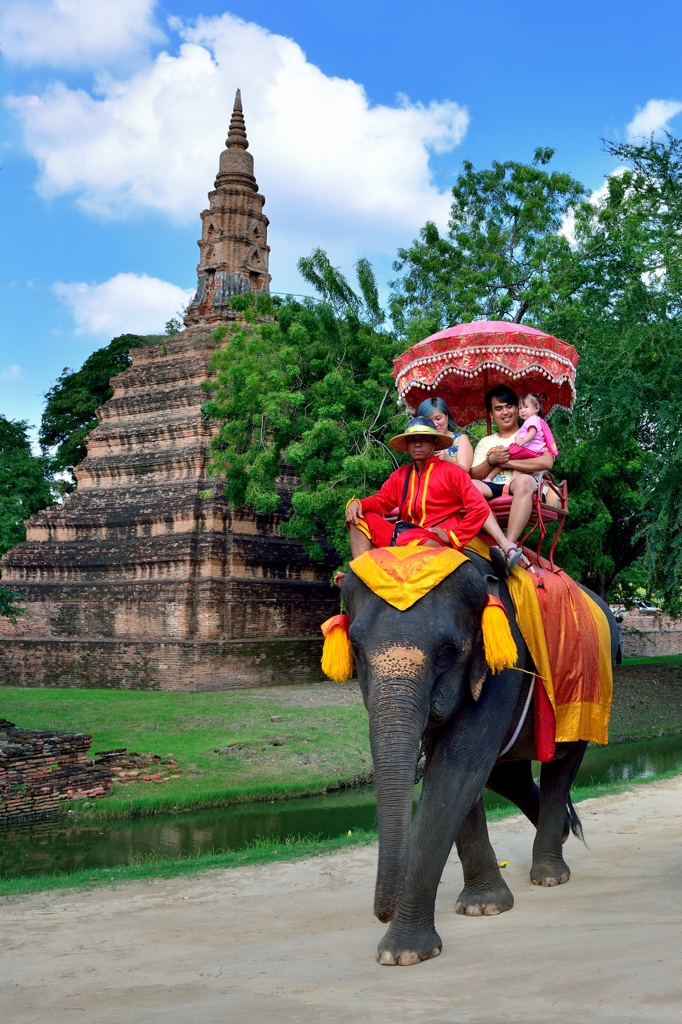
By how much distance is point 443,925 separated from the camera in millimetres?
5859

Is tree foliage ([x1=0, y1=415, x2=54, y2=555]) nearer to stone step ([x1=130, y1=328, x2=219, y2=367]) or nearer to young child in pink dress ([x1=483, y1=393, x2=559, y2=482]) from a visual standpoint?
stone step ([x1=130, y1=328, x2=219, y2=367])

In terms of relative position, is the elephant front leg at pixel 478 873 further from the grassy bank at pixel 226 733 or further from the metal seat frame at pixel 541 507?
the grassy bank at pixel 226 733

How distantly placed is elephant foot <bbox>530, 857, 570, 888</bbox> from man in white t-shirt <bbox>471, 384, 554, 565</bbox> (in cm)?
240

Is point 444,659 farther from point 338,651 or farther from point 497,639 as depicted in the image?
point 338,651

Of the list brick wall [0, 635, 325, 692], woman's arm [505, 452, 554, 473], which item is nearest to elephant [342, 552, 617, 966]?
woman's arm [505, 452, 554, 473]

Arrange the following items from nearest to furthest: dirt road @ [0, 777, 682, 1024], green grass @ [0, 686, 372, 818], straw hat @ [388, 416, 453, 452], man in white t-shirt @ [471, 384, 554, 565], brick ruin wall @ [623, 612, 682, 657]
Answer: dirt road @ [0, 777, 682, 1024] → straw hat @ [388, 416, 453, 452] → man in white t-shirt @ [471, 384, 554, 565] → green grass @ [0, 686, 372, 818] → brick ruin wall @ [623, 612, 682, 657]

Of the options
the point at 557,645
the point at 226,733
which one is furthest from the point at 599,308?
the point at 557,645

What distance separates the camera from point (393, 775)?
15.6 ft

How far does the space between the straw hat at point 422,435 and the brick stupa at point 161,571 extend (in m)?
15.6

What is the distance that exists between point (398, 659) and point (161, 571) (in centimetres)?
1818

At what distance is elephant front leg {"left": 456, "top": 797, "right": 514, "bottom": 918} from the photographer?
609cm

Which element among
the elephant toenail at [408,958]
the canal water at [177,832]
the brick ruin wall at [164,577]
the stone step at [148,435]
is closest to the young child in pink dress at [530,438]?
the elephant toenail at [408,958]

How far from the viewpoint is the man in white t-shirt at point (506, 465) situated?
20.6ft

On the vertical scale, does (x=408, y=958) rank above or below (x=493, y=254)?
below
